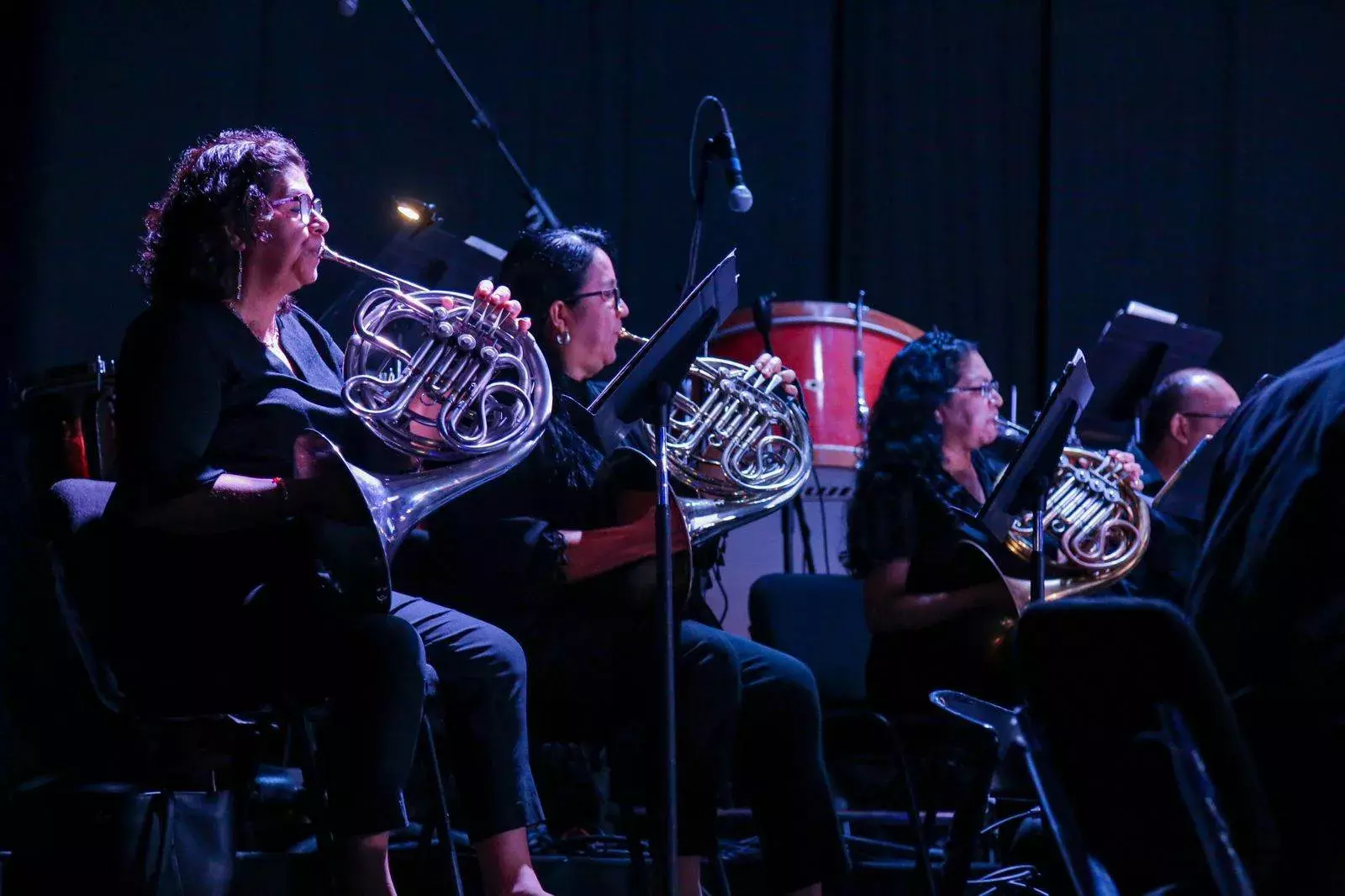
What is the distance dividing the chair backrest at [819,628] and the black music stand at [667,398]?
2.96 feet

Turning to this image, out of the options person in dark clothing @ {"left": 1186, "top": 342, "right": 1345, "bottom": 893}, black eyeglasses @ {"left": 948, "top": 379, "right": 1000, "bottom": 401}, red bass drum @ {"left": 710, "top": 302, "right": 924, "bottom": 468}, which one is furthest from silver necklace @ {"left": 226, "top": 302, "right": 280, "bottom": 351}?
red bass drum @ {"left": 710, "top": 302, "right": 924, "bottom": 468}

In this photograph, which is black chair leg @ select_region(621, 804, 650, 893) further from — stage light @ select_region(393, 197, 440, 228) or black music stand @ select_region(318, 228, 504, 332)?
stage light @ select_region(393, 197, 440, 228)

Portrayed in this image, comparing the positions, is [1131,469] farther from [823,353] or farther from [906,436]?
[823,353]

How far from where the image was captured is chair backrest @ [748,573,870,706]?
3322 mm

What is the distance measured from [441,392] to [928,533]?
1356 millimetres

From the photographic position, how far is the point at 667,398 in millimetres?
2432

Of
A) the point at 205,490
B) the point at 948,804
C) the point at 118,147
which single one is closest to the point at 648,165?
the point at 118,147

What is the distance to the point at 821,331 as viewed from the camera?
443cm

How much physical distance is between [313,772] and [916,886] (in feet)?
5.76

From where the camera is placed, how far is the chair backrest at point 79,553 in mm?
2145

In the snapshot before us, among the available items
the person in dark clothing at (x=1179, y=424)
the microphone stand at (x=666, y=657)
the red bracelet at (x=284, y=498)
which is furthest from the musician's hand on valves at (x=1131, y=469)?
the red bracelet at (x=284, y=498)

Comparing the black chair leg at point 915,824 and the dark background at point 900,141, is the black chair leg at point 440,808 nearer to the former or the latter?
the black chair leg at point 915,824

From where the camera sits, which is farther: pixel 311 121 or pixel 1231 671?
pixel 311 121

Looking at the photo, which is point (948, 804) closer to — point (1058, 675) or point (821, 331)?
point (821, 331)
